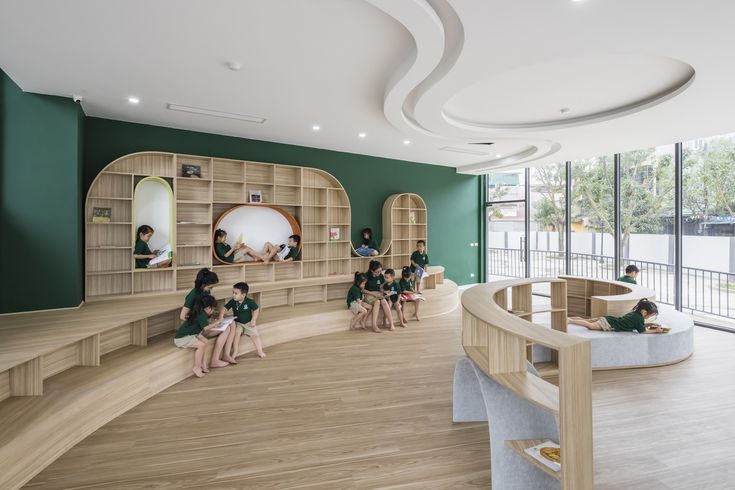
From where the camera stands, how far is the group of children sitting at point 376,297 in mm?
5609

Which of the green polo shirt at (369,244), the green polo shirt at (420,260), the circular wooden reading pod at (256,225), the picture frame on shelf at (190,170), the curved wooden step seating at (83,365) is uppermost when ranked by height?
the picture frame on shelf at (190,170)

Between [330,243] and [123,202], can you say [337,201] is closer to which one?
[330,243]

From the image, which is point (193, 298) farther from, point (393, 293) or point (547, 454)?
point (547, 454)

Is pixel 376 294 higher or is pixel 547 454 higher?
pixel 376 294

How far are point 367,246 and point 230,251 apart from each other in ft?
8.42

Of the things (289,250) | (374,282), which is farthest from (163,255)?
(374,282)

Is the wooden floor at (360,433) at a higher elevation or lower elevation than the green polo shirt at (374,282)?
lower

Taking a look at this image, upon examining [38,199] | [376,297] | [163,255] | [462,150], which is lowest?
[376,297]

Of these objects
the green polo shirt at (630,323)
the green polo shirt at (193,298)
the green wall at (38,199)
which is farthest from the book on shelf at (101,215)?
→ the green polo shirt at (630,323)

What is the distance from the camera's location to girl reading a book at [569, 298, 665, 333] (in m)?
4.14

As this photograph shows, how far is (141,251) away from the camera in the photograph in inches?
187

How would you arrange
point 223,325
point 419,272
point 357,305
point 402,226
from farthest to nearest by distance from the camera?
point 402,226 → point 419,272 → point 357,305 → point 223,325

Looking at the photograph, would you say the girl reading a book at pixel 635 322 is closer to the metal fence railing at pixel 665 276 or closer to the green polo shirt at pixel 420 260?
the metal fence railing at pixel 665 276

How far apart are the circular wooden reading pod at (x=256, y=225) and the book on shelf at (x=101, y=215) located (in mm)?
1296
